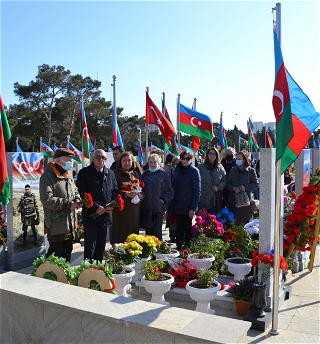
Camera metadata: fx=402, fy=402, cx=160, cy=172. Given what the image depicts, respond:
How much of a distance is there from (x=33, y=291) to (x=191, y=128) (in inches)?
262

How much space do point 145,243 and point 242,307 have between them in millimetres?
1547

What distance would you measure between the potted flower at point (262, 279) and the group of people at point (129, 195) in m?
2.12

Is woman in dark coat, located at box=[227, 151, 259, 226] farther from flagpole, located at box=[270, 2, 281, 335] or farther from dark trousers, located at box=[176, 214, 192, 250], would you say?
flagpole, located at box=[270, 2, 281, 335]

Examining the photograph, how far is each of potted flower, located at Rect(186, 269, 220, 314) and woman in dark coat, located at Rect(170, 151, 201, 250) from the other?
2111 millimetres

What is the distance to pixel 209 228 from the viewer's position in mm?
7082

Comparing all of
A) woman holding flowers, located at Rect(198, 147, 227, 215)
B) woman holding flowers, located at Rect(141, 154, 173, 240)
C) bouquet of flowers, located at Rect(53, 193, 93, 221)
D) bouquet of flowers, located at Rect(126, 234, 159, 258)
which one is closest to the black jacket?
bouquet of flowers, located at Rect(53, 193, 93, 221)

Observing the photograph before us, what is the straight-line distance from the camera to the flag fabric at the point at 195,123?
9281 millimetres

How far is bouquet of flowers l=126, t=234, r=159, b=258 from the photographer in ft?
17.7

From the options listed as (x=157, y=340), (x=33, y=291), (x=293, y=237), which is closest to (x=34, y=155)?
(x=33, y=291)

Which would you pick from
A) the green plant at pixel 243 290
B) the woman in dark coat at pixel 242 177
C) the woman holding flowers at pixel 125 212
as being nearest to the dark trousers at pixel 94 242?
the woman holding flowers at pixel 125 212

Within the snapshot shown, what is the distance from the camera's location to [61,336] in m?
3.12

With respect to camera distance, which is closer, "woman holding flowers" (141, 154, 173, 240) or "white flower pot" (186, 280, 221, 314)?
"white flower pot" (186, 280, 221, 314)

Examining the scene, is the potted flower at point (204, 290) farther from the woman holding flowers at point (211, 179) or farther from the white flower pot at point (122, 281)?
the woman holding flowers at point (211, 179)

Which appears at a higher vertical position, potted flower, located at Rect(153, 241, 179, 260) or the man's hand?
the man's hand
